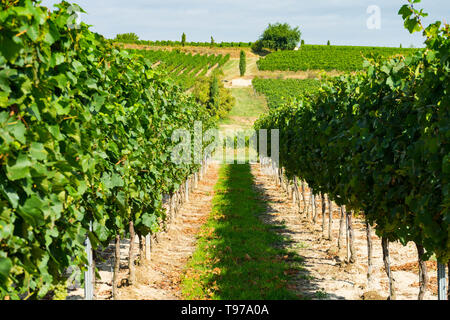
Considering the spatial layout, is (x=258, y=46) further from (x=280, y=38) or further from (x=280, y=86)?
(x=280, y=86)

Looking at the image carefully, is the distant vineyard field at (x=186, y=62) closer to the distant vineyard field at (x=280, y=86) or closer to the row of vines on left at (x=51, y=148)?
the distant vineyard field at (x=280, y=86)

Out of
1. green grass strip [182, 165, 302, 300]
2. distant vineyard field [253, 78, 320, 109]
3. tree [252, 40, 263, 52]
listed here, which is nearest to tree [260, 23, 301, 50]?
tree [252, 40, 263, 52]

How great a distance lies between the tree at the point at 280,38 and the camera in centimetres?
11738

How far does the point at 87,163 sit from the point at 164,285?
4.65 m

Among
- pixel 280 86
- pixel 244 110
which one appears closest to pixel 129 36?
pixel 280 86

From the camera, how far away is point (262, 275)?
8.22m

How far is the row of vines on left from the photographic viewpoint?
8.64ft

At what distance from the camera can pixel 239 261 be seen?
9164 millimetres

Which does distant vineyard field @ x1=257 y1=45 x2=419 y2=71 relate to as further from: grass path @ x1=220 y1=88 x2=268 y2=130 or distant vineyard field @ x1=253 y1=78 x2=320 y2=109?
grass path @ x1=220 y1=88 x2=268 y2=130

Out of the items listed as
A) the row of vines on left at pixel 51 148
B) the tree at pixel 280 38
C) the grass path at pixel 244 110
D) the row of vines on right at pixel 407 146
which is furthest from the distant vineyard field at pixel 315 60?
the row of vines on left at pixel 51 148

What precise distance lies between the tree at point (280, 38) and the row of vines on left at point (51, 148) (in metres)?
116

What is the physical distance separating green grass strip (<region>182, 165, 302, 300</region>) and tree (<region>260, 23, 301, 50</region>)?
353ft
